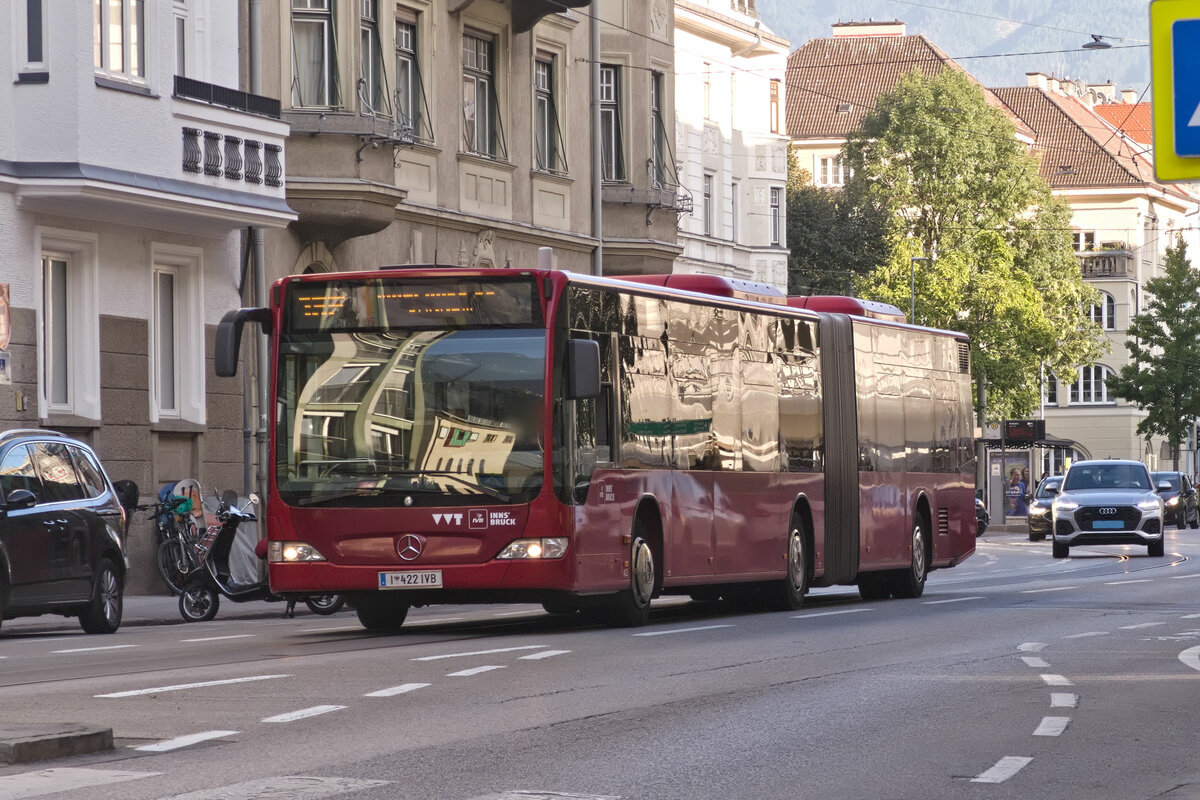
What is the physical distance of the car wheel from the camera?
2088 centimetres

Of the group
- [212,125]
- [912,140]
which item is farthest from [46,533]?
[912,140]

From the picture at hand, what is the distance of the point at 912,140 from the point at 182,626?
7000cm

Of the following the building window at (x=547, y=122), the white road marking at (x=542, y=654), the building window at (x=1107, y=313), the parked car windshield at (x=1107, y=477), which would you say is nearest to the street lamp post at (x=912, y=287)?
the parked car windshield at (x=1107, y=477)

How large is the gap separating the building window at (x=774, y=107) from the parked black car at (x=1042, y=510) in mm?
16100

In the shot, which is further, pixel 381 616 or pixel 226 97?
pixel 226 97

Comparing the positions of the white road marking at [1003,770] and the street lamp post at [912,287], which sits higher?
the street lamp post at [912,287]

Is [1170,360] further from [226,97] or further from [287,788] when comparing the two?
[287,788]

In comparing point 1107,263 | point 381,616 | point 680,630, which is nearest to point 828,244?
point 1107,263

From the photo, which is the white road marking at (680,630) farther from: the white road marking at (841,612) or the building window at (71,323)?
the building window at (71,323)

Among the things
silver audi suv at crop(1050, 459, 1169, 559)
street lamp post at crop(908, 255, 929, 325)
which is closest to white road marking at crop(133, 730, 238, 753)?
silver audi suv at crop(1050, 459, 1169, 559)

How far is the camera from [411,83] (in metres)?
35.2

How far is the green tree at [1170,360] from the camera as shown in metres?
96.1

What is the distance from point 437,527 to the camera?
1877cm

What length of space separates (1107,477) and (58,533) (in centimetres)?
2877
